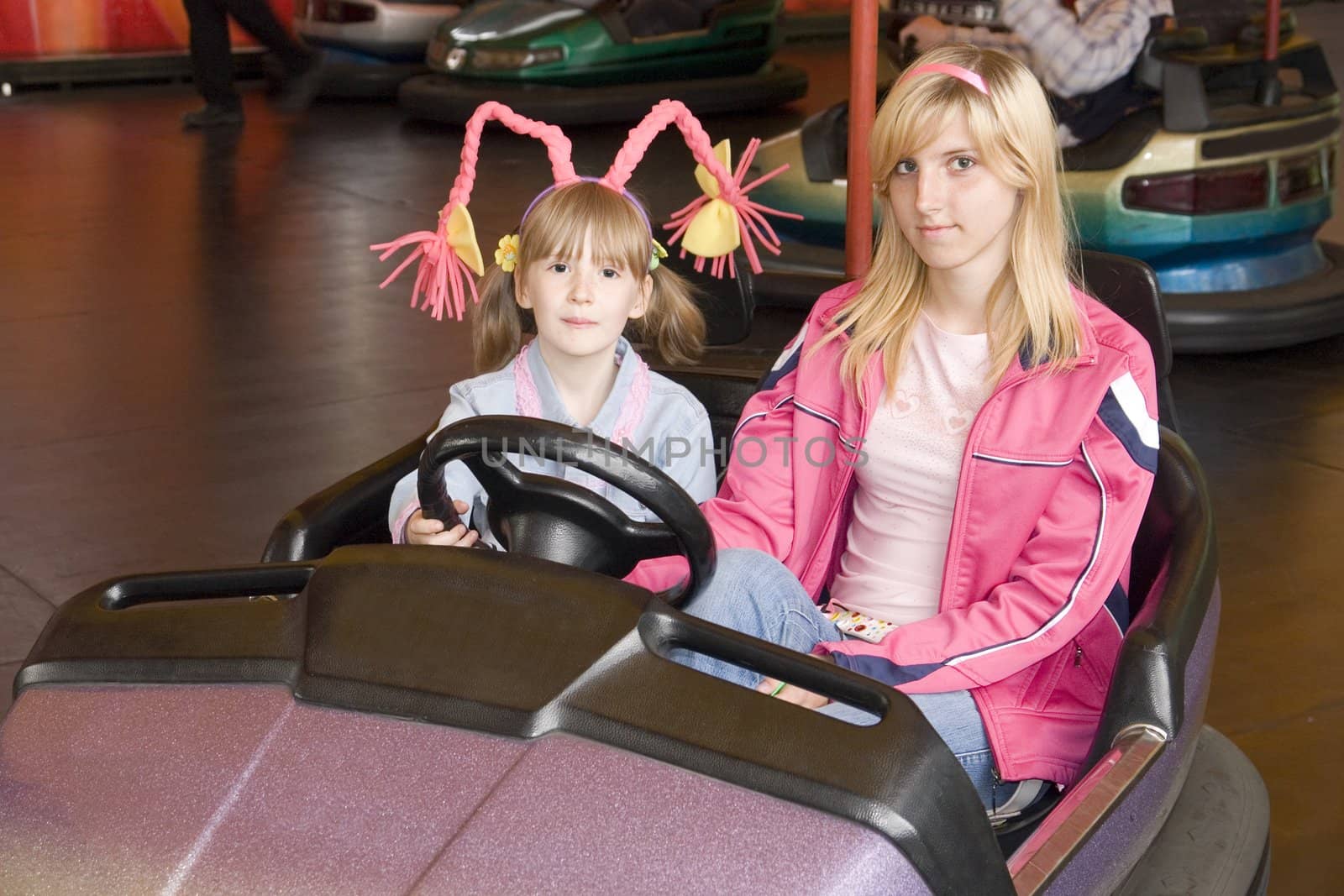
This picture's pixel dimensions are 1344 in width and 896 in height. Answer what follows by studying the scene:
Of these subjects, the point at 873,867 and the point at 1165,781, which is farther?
the point at 1165,781

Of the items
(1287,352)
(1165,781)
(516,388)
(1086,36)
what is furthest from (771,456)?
(1287,352)

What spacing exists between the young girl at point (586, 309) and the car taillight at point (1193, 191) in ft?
6.07

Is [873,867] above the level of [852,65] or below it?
below

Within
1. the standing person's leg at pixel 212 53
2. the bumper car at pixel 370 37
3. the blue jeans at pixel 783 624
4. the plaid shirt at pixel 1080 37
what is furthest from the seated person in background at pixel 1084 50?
the bumper car at pixel 370 37

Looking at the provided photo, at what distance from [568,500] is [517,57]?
5333 mm

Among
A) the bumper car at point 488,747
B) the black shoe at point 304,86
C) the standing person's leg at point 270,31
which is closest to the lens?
the bumper car at point 488,747

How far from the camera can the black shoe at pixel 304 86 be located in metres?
6.93

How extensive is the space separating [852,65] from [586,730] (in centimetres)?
103

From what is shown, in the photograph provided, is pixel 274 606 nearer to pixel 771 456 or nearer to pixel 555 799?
pixel 555 799

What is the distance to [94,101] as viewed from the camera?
281 inches

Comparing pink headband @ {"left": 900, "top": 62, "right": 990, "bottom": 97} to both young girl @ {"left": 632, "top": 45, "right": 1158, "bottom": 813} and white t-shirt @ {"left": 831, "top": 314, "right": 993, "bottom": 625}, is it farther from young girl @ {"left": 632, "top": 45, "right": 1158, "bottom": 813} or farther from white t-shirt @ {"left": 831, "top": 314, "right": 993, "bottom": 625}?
white t-shirt @ {"left": 831, "top": 314, "right": 993, "bottom": 625}

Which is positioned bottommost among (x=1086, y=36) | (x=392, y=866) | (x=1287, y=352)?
(x=1287, y=352)

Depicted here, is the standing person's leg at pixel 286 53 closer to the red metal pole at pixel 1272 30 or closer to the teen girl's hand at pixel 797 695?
the red metal pole at pixel 1272 30

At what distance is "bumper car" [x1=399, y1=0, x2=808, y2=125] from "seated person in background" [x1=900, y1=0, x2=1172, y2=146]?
3088 mm
